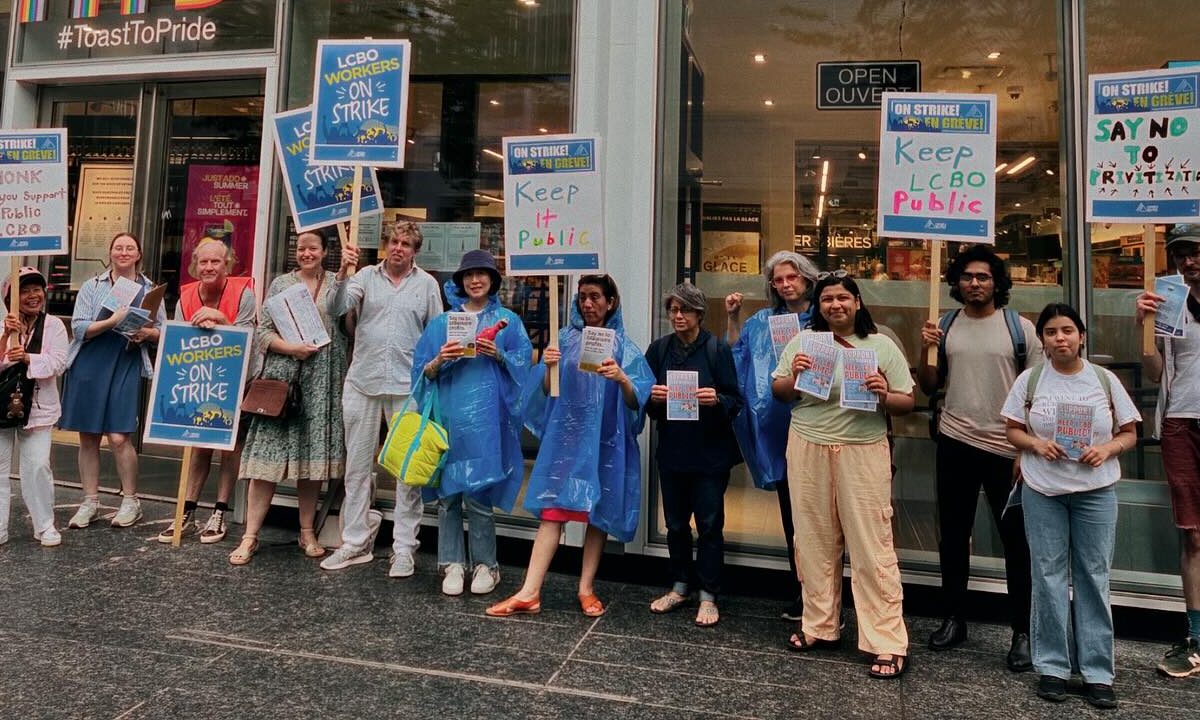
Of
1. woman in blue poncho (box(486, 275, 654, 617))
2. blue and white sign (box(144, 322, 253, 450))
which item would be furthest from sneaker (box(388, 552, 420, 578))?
blue and white sign (box(144, 322, 253, 450))

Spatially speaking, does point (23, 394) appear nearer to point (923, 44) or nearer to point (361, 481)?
point (361, 481)

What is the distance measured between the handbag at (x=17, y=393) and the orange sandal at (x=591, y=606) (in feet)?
12.5

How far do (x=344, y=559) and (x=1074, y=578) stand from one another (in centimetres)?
409

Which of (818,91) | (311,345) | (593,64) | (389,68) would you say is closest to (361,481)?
(311,345)

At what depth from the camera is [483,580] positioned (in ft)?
15.6

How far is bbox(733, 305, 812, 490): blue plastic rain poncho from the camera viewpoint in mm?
4496

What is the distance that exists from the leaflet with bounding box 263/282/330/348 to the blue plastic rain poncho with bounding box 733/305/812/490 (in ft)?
8.70

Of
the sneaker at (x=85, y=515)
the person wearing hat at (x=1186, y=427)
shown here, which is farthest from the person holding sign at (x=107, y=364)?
the person wearing hat at (x=1186, y=427)

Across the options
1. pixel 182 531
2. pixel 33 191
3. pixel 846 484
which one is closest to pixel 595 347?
pixel 846 484

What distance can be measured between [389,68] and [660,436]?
2.84 meters

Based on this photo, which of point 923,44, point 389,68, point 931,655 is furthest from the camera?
point 923,44

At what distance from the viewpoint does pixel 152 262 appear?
710cm

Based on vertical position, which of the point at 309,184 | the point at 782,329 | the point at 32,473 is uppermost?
the point at 309,184

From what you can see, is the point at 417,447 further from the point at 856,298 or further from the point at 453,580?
the point at 856,298
